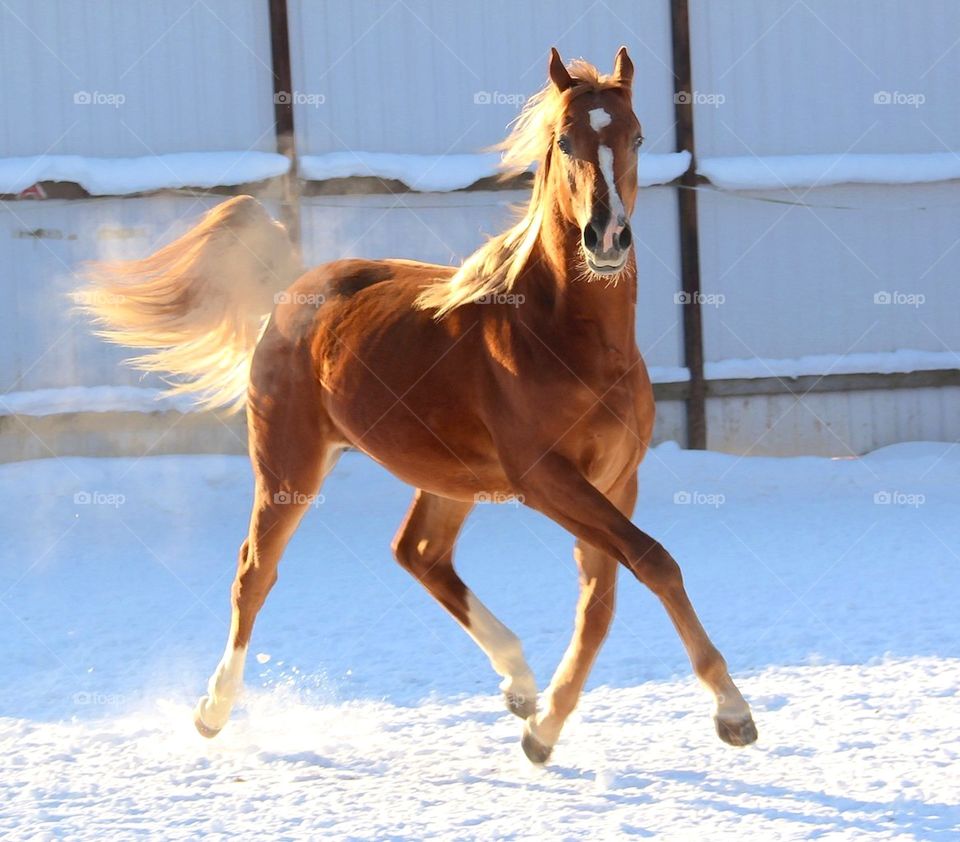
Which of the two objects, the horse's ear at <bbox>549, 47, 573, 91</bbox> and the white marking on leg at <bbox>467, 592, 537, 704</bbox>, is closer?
the horse's ear at <bbox>549, 47, 573, 91</bbox>

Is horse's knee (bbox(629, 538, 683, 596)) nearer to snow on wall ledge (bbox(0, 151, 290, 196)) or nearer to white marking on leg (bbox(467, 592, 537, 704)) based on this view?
white marking on leg (bbox(467, 592, 537, 704))

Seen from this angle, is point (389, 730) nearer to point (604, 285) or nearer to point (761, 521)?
point (604, 285)

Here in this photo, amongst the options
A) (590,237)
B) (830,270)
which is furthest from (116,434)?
(590,237)

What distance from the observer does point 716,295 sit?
9.67 metres

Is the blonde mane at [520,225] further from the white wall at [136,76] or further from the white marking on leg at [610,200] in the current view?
the white wall at [136,76]

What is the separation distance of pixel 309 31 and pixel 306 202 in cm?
120

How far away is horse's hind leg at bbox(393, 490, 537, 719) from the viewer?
168 inches

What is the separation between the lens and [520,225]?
13.5ft

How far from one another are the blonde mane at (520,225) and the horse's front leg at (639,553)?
0.63 m

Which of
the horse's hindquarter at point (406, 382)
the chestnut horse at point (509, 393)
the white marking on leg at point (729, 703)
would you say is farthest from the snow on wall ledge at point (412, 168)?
the white marking on leg at point (729, 703)

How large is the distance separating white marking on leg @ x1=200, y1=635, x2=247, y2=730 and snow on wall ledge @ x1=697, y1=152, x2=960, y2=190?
6198 mm

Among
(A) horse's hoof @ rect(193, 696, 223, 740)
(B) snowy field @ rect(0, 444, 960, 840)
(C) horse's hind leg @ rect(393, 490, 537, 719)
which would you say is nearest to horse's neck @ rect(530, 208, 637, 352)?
(C) horse's hind leg @ rect(393, 490, 537, 719)

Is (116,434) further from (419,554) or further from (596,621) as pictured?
(596,621)

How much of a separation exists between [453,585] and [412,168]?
5119 mm
